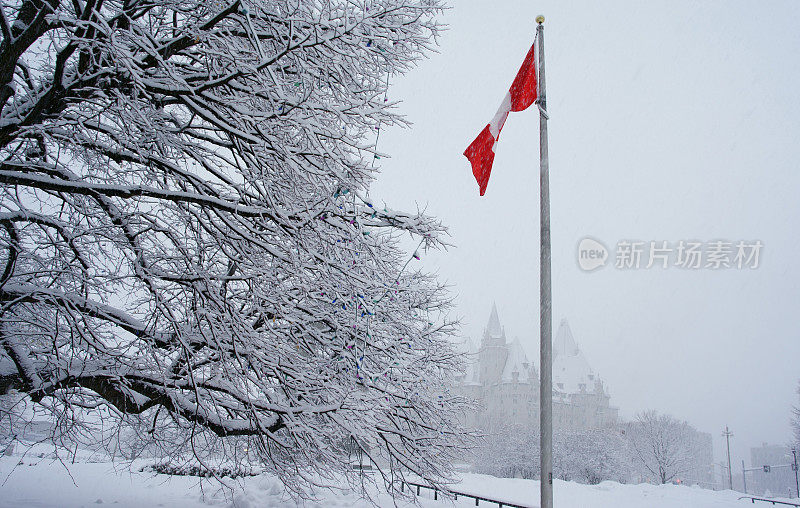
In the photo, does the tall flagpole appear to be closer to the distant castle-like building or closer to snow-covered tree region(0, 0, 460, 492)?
snow-covered tree region(0, 0, 460, 492)

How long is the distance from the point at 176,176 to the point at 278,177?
960 millimetres

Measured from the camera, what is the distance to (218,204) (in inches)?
187

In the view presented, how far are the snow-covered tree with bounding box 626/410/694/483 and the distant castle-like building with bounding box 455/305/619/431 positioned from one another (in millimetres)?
23608

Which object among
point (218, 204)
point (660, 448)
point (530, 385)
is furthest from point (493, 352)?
point (218, 204)

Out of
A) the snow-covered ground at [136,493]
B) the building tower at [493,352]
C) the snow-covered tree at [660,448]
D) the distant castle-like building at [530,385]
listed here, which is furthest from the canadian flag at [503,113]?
the building tower at [493,352]

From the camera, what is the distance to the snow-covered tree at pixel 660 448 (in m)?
54.1

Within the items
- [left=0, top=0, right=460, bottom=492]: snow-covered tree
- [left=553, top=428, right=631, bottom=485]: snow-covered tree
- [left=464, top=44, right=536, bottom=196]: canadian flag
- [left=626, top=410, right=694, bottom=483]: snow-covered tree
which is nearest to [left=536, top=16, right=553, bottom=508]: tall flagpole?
[left=464, top=44, right=536, bottom=196]: canadian flag

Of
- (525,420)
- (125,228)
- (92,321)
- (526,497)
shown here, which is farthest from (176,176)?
(525,420)

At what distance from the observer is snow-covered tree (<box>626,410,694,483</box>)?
5406 cm

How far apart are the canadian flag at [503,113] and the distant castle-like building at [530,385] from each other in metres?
81.4

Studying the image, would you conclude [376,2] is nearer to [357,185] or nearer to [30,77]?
[357,185]

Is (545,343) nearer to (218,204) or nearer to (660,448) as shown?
(218,204)

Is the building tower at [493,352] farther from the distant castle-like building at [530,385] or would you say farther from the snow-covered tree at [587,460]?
the snow-covered tree at [587,460]

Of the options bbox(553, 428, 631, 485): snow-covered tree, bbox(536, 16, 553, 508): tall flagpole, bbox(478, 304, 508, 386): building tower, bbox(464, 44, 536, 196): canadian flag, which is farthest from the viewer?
bbox(478, 304, 508, 386): building tower
